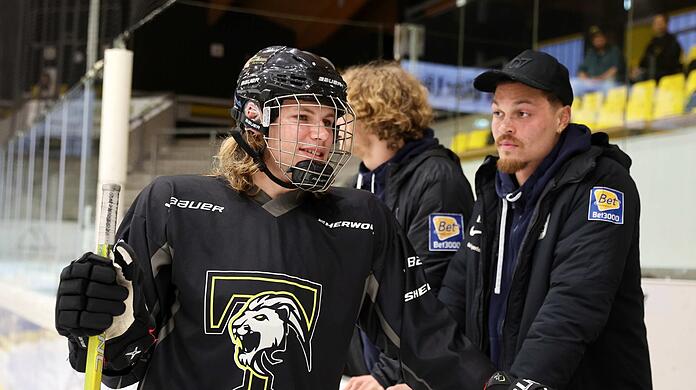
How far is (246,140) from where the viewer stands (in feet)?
5.59

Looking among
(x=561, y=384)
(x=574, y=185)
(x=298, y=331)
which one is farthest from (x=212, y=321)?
(x=574, y=185)

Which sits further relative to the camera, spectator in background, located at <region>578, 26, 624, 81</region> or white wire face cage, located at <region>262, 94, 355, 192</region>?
spectator in background, located at <region>578, 26, 624, 81</region>

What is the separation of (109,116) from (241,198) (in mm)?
1628

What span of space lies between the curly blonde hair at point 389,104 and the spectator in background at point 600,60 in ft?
7.05

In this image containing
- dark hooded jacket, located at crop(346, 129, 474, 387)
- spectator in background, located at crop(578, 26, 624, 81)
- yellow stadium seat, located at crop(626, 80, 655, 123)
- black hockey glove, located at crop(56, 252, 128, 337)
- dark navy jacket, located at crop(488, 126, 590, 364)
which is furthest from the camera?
spectator in background, located at crop(578, 26, 624, 81)

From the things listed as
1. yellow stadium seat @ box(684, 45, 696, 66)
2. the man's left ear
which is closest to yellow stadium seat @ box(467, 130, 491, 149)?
yellow stadium seat @ box(684, 45, 696, 66)

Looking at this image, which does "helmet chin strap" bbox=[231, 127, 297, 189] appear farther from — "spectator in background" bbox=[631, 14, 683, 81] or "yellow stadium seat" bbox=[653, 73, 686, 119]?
"spectator in background" bbox=[631, 14, 683, 81]

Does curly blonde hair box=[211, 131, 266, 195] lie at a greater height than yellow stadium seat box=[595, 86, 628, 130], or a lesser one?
lesser

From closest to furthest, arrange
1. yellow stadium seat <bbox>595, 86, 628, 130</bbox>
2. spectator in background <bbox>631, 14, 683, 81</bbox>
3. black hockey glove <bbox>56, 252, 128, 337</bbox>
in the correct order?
black hockey glove <bbox>56, 252, 128, 337</bbox>
yellow stadium seat <bbox>595, 86, 628, 130</bbox>
spectator in background <bbox>631, 14, 683, 81</bbox>

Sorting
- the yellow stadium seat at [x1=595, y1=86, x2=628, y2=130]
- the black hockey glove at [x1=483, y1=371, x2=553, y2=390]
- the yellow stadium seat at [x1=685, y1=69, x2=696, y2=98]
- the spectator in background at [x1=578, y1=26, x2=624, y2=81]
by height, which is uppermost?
the spectator in background at [x1=578, y1=26, x2=624, y2=81]

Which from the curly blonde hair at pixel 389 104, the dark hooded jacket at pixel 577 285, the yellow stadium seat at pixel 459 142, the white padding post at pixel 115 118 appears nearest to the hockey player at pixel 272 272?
the dark hooded jacket at pixel 577 285

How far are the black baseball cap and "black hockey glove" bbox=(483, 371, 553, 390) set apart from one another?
0.64 m

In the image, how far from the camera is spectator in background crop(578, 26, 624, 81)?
454cm

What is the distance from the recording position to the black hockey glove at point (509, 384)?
1610mm
